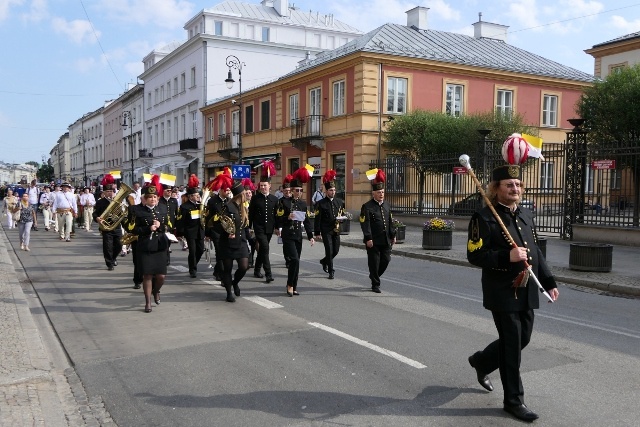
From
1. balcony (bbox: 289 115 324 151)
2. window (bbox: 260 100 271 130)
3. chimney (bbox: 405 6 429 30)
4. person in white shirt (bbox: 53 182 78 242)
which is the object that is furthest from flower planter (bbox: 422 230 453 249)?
window (bbox: 260 100 271 130)

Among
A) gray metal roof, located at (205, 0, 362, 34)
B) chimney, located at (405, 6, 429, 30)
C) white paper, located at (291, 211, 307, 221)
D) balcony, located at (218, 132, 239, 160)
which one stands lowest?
white paper, located at (291, 211, 307, 221)

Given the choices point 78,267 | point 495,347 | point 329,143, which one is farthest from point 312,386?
point 329,143

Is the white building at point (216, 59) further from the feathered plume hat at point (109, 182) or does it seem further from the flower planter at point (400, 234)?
the feathered plume hat at point (109, 182)

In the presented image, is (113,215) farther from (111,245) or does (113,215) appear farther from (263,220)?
(263,220)

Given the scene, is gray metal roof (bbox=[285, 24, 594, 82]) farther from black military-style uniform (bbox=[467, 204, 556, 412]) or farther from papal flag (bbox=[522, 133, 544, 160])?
black military-style uniform (bbox=[467, 204, 556, 412])

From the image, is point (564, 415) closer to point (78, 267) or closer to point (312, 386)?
point (312, 386)

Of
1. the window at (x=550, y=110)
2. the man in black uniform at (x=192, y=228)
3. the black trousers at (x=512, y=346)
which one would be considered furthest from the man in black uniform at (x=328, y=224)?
the window at (x=550, y=110)

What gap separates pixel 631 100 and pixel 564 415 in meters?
22.2

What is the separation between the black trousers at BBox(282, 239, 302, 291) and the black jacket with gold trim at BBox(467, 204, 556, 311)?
5.04 metres

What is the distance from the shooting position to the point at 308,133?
32062mm

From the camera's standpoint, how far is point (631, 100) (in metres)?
23.0

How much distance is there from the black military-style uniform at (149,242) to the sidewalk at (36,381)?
147 centimetres

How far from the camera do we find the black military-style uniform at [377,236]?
973 centimetres

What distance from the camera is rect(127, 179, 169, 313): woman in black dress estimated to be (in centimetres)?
800
